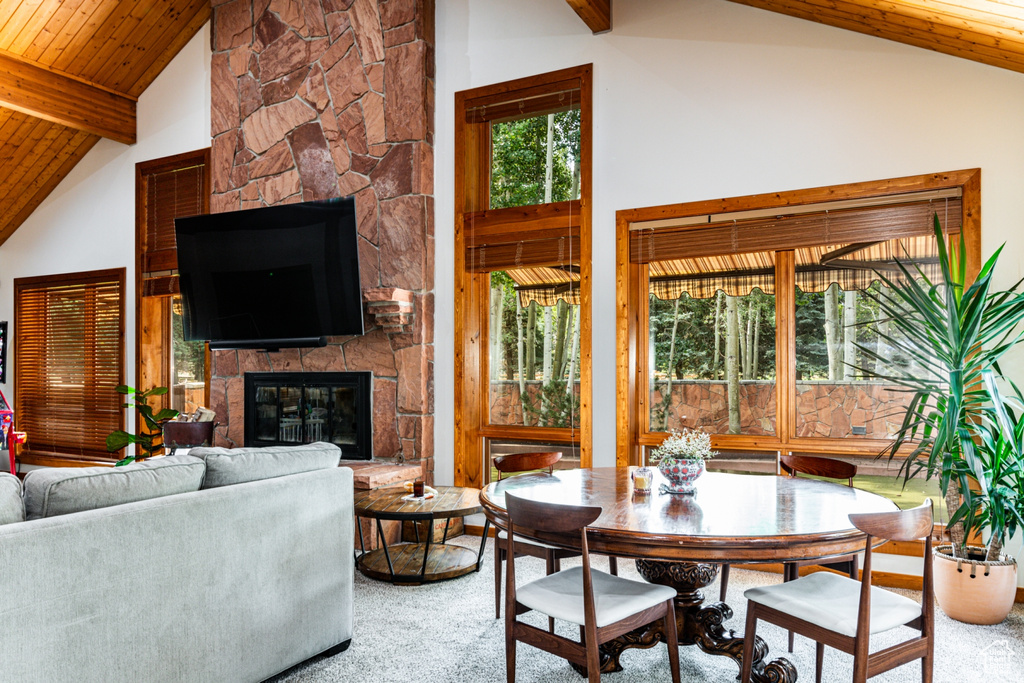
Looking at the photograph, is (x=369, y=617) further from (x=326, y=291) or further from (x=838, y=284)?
(x=838, y=284)

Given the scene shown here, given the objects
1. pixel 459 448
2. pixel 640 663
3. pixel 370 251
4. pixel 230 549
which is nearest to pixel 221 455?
pixel 230 549

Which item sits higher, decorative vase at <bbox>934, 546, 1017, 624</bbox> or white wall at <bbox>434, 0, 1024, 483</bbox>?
white wall at <bbox>434, 0, 1024, 483</bbox>

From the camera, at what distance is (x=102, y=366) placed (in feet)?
22.2

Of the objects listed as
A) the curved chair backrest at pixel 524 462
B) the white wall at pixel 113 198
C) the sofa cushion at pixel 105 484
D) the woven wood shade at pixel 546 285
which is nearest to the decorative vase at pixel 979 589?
the curved chair backrest at pixel 524 462

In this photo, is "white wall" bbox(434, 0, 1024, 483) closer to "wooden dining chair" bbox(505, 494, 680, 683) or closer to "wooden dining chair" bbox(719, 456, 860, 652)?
"wooden dining chair" bbox(719, 456, 860, 652)

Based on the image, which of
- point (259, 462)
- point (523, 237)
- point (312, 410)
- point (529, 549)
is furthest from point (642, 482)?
point (312, 410)

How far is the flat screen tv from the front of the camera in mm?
4895

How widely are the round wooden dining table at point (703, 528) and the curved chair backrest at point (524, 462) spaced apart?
30 centimetres

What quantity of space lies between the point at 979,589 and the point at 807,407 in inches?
48.8

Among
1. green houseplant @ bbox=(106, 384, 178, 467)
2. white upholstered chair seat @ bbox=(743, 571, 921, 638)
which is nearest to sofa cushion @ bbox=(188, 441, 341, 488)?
white upholstered chair seat @ bbox=(743, 571, 921, 638)

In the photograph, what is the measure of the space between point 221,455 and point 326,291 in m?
2.57

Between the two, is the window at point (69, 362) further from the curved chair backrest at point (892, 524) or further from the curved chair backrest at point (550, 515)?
the curved chair backrest at point (892, 524)

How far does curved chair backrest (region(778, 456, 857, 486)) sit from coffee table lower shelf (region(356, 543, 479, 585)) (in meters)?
1.84

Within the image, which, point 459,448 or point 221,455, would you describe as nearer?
point 221,455
